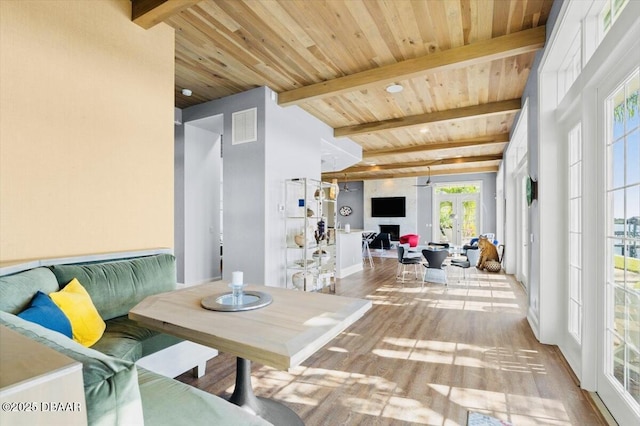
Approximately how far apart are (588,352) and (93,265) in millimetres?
3493

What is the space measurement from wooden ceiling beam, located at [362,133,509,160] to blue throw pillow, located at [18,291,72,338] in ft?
22.7

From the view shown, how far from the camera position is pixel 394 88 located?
13.4 ft

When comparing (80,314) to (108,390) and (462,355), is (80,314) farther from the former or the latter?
(462,355)

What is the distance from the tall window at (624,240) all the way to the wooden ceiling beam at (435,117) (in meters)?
2.90

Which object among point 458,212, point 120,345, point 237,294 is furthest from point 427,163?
point 120,345

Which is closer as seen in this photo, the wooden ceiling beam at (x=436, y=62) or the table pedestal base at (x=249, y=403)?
the table pedestal base at (x=249, y=403)

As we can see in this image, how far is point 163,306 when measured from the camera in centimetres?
171

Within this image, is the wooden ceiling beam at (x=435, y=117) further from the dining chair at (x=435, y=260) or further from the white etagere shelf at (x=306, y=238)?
the dining chair at (x=435, y=260)

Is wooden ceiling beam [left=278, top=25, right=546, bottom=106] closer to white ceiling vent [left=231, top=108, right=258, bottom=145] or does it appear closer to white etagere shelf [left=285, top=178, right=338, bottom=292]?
white ceiling vent [left=231, top=108, right=258, bottom=145]

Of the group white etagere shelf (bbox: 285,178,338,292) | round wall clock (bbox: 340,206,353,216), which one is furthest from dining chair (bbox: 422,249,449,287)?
round wall clock (bbox: 340,206,353,216)

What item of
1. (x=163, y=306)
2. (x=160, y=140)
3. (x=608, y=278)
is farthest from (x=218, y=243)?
(x=608, y=278)

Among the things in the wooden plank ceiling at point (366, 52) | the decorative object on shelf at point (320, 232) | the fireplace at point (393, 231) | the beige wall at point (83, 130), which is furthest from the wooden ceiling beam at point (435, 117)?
the fireplace at point (393, 231)

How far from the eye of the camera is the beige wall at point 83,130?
2006 millimetres

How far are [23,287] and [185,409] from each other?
4.32 feet
